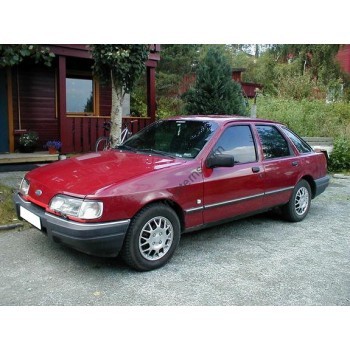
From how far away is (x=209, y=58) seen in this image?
9.88 meters

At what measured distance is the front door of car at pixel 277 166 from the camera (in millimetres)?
4836

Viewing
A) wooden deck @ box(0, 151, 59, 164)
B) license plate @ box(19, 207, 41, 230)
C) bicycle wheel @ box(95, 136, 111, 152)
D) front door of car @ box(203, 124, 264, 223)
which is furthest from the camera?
bicycle wheel @ box(95, 136, 111, 152)

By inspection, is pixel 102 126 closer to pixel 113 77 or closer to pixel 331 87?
pixel 113 77

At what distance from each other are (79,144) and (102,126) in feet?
2.97

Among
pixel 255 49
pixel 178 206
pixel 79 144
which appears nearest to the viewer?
pixel 178 206

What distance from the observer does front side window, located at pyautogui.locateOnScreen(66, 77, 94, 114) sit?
35.6 feet

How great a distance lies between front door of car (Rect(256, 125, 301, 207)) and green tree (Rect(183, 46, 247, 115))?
14.7 ft

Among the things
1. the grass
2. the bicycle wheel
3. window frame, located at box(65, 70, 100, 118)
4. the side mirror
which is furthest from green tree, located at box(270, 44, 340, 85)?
the grass

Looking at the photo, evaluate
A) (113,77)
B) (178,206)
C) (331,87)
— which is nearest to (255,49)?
(331,87)

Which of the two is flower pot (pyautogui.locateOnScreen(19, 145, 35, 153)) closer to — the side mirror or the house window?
the house window

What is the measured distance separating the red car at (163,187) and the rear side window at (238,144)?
13mm

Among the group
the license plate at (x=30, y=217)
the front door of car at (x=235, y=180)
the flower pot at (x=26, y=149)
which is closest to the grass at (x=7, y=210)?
the license plate at (x=30, y=217)

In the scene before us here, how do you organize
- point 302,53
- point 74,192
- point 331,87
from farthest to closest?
point 302,53
point 331,87
point 74,192
